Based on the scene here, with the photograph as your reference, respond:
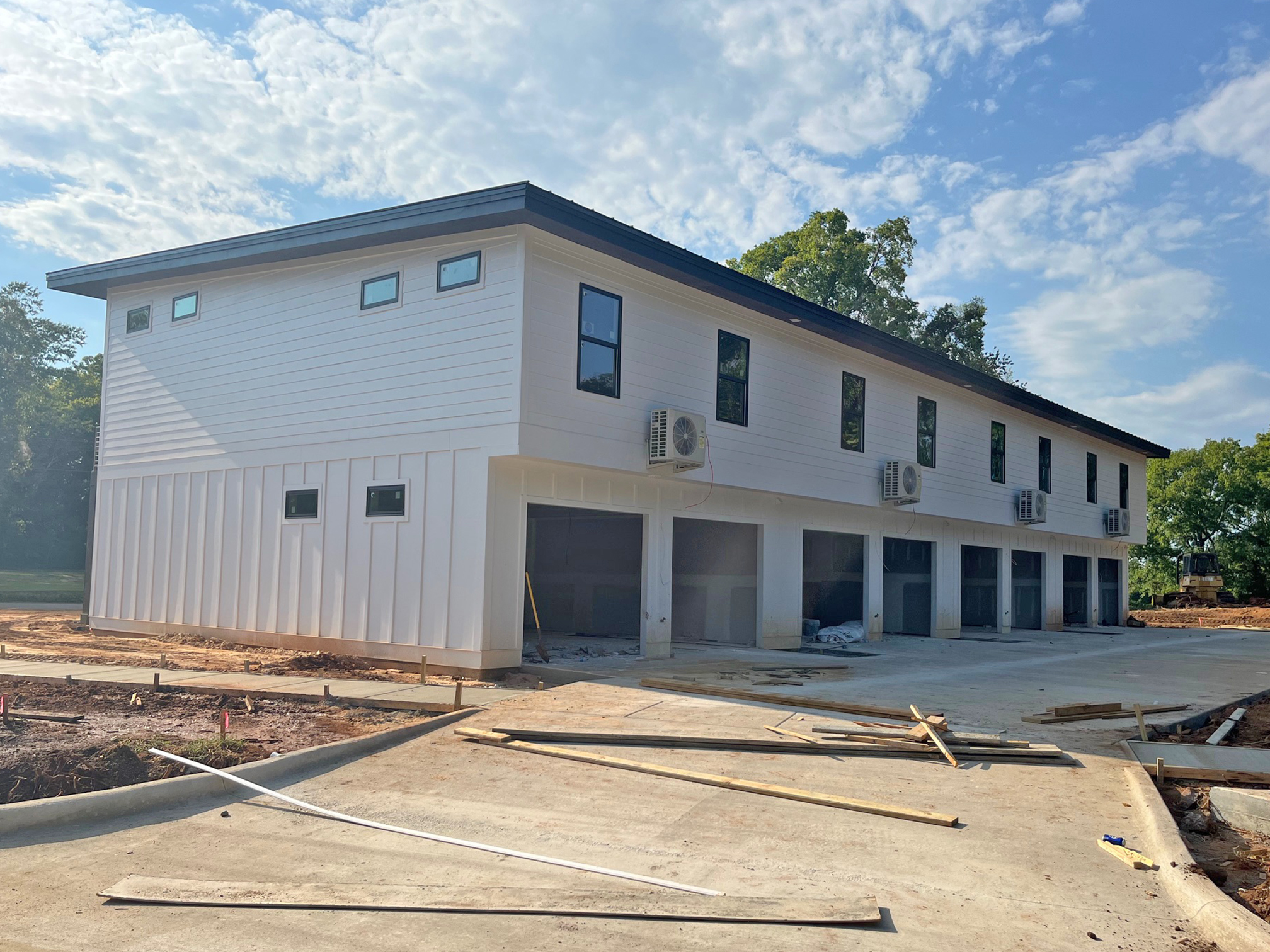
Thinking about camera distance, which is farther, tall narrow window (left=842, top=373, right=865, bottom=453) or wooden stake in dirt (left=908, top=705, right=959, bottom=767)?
tall narrow window (left=842, top=373, right=865, bottom=453)

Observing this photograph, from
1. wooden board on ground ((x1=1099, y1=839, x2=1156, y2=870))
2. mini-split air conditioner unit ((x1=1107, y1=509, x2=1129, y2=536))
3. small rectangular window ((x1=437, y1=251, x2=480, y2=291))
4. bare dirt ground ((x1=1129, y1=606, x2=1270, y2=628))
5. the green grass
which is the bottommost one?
bare dirt ground ((x1=1129, y1=606, x2=1270, y2=628))

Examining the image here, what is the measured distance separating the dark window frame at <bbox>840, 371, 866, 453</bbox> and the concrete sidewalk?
9.79 m

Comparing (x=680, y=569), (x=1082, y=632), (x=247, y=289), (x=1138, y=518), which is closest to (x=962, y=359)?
(x=1138, y=518)

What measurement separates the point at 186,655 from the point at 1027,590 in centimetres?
2296

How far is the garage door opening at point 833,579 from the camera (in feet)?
73.7

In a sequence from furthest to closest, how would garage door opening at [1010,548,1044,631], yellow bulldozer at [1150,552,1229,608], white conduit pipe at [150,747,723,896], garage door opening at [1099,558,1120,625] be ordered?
yellow bulldozer at [1150,552,1229,608]
garage door opening at [1099,558,1120,625]
garage door opening at [1010,548,1044,631]
white conduit pipe at [150,747,723,896]

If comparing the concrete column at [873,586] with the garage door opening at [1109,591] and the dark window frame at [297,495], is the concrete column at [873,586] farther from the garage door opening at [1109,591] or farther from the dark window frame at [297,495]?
the garage door opening at [1109,591]

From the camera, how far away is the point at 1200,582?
47250 mm

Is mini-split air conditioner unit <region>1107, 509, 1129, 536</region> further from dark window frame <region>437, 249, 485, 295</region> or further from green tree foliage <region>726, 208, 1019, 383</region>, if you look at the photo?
dark window frame <region>437, 249, 485, 295</region>

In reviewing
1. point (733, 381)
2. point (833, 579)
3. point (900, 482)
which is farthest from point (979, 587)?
point (733, 381)

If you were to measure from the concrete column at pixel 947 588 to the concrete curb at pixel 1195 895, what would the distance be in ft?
53.6

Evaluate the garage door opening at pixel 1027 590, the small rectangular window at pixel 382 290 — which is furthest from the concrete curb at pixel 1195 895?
the garage door opening at pixel 1027 590

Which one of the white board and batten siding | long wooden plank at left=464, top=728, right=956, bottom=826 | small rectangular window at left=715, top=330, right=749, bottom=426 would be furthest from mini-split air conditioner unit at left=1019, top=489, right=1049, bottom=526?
long wooden plank at left=464, top=728, right=956, bottom=826

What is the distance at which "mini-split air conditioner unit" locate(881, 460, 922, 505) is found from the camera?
1941 cm
